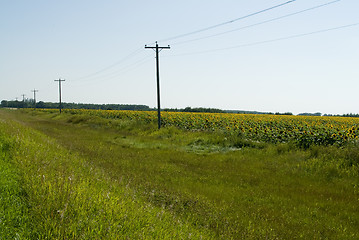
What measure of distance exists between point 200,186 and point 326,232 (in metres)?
3.65

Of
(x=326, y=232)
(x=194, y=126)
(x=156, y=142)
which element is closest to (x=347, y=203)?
(x=326, y=232)

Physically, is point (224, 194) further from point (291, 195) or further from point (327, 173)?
point (327, 173)

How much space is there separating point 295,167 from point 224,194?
4488 mm

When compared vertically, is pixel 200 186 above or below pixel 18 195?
below

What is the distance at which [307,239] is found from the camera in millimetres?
5398

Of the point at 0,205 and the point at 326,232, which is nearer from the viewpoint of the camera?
the point at 0,205

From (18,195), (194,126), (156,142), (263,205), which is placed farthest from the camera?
(194,126)

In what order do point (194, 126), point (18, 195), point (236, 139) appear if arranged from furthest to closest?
point (194, 126)
point (236, 139)
point (18, 195)

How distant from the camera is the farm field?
13.1 feet

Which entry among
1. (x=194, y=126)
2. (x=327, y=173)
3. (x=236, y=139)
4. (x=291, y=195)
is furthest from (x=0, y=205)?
(x=194, y=126)

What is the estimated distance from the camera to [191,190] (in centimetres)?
803

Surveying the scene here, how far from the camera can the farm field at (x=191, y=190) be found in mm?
3988

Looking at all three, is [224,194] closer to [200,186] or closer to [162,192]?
[200,186]

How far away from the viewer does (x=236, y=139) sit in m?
16.0
